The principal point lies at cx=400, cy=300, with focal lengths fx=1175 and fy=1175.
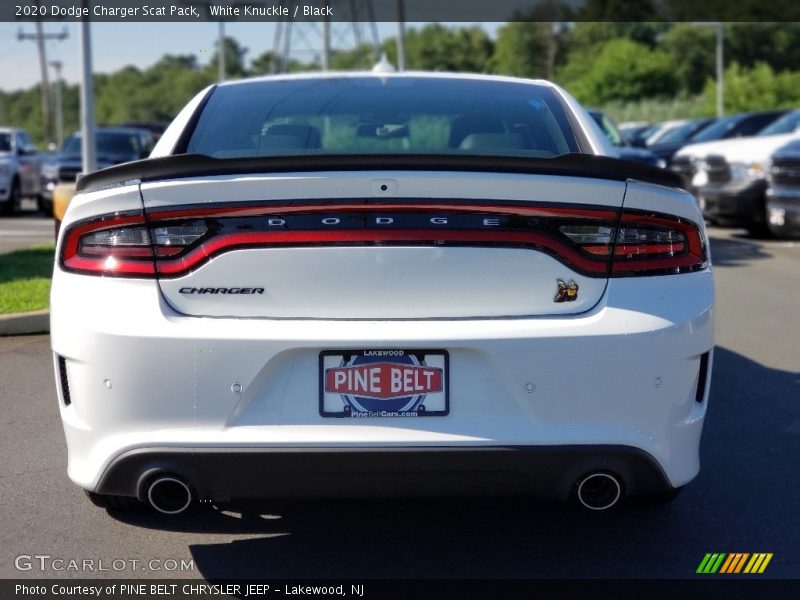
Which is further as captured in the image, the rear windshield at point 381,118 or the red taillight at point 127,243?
the rear windshield at point 381,118

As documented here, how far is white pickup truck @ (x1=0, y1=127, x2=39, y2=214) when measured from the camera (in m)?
21.9

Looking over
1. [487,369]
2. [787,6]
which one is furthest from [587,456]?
[787,6]

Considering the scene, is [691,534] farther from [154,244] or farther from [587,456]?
[154,244]

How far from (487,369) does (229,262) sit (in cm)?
79

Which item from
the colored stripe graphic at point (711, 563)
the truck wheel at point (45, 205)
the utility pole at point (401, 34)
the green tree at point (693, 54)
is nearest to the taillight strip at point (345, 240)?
the colored stripe graphic at point (711, 563)

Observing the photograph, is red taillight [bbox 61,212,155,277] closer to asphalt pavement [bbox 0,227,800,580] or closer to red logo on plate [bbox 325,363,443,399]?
red logo on plate [bbox 325,363,443,399]

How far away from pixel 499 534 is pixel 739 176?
12.1m

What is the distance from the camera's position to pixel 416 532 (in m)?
4.11

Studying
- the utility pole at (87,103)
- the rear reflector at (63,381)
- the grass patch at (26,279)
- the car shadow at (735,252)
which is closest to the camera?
the rear reflector at (63,381)

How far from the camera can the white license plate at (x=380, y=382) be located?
129 inches

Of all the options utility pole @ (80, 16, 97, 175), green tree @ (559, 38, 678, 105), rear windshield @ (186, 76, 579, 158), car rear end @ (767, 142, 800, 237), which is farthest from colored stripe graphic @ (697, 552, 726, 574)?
green tree @ (559, 38, 678, 105)

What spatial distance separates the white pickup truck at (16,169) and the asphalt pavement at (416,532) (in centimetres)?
1775

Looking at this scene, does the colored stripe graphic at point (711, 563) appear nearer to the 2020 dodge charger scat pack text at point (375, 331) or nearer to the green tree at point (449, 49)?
the 2020 dodge charger scat pack text at point (375, 331)

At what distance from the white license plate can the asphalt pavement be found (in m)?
0.68
